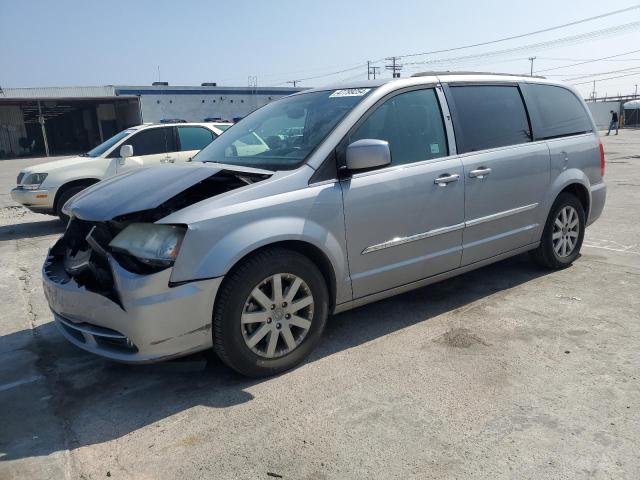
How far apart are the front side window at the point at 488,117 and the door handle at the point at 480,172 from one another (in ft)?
0.59

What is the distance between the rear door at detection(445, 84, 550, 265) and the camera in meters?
4.24

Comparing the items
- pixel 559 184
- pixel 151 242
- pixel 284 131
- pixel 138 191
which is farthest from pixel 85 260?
pixel 559 184

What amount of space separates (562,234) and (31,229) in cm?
860

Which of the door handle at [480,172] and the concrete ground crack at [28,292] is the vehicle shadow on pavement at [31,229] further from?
the door handle at [480,172]

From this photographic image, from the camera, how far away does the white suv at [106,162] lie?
8.75 metres

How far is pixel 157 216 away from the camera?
3.08 metres

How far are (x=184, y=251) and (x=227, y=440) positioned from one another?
3.44ft

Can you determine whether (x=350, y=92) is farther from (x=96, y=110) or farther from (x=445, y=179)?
(x=96, y=110)

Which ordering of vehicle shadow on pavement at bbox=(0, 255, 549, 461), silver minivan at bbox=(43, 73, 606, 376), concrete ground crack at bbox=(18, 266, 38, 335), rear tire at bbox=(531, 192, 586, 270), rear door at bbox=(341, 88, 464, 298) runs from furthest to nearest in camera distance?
1. rear tire at bbox=(531, 192, 586, 270)
2. concrete ground crack at bbox=(18, 266, 38, 335)
3. rear door at bbox=(341, 88, 464, 298)
4. silver minivan at bbox=(43, 73, 606, 376)
5. vehicle shadow on pavement at bbox=(0, 255, 549, 461)

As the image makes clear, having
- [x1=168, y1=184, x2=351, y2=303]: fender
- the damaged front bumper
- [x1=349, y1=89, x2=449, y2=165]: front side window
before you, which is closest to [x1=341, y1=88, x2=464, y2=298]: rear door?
[x1=349, y1=89, x2=449, y2=165]: front side window

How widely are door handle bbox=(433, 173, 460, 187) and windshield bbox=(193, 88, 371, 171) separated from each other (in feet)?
2.81

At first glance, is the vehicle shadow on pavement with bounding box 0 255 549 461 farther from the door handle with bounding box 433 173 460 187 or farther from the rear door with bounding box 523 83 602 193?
the rear door with bounding box 523 83 602 193

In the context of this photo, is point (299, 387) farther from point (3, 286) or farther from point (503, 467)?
point (3, 286)

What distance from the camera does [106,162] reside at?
9031 millimetres
